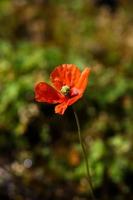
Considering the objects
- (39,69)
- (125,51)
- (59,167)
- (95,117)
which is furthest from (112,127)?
(125,51)

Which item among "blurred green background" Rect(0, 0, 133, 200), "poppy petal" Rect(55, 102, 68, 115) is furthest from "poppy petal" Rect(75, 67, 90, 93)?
"blurred green background" Rect(0, 0, 133, 200)

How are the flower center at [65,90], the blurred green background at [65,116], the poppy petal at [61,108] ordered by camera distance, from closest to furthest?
1. the poppy petal at [61,108]
2. the flower center at [65,90]
3. the blurred green background at [65,116]

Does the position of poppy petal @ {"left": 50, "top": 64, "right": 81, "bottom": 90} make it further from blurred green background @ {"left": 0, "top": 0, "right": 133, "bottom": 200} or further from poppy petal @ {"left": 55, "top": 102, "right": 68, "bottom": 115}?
blurred green background @ {"left": 0, "top": 0, "right": 133, "bottom": 200}

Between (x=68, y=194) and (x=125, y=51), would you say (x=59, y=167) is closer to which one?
(x=68, y=194)

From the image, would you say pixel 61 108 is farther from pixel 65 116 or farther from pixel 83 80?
pixel 65 116

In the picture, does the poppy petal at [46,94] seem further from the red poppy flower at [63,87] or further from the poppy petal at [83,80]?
the poppy petal at [83,80]

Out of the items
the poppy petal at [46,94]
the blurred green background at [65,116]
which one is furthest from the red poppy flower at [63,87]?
the blurred green background at [65,116]

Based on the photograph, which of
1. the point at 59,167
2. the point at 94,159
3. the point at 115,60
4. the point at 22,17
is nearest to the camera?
the point at 94,159
